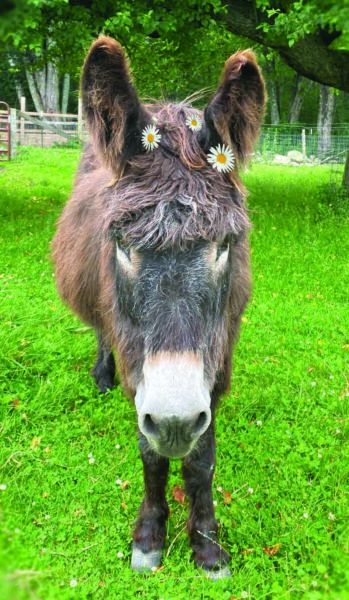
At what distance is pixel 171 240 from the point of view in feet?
6.85

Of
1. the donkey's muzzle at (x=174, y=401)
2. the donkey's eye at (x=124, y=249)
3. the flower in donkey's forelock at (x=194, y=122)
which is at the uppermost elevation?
the flower in donkey's forelock at (x=194, y=122)

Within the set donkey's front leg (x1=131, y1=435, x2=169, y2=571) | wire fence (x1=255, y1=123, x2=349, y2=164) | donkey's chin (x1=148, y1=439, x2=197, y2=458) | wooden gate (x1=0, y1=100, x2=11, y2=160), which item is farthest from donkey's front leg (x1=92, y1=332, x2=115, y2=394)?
wire fence (x1=255, y1=123, x2=349, y2=164)

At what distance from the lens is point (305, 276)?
23.6 ft

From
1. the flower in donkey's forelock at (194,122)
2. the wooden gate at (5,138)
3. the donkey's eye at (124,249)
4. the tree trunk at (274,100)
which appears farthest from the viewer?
the tree trunk at (274,100)

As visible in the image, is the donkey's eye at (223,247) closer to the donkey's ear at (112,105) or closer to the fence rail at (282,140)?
the donkey's ear at (112,105)

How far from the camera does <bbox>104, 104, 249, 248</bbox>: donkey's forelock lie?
212cm

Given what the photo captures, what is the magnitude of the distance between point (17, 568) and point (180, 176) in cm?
196

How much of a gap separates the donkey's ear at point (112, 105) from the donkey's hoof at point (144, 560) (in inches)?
87.1

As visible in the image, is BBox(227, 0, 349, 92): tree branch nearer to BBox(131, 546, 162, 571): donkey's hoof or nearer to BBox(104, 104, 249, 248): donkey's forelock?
BBox(104, 104, 249, 248): donkey's forelock

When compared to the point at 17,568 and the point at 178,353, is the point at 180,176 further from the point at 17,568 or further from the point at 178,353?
the point at 17,568

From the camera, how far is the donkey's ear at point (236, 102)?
233 cm

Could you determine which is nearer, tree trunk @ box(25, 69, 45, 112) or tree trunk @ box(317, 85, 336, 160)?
tree trunk @ box(317, 85, 336, 160)

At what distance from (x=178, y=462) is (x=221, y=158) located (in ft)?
7.62

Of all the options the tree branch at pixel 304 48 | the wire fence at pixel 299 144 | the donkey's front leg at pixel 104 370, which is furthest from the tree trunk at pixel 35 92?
the donkey's front leg at pixel 104 370
